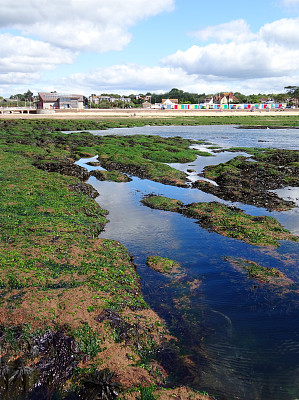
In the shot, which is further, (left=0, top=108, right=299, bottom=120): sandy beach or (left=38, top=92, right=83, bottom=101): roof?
(left=38, top=92, right=83, bottom=101): roof

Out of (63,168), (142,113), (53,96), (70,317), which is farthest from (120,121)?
(70,317)

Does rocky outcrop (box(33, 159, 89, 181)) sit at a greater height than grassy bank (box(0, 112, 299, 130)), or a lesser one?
lesser

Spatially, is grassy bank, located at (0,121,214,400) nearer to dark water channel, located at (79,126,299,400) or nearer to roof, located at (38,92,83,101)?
dark water channel, located at (79,126,299,400)

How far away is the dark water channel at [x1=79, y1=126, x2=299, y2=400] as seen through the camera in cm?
810

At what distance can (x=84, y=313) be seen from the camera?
933cm

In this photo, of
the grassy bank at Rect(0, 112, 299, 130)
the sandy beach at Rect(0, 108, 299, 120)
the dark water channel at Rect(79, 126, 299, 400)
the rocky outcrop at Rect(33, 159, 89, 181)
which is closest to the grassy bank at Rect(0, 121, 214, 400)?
the dark water channel at Rect(79, 126, 299, 400)

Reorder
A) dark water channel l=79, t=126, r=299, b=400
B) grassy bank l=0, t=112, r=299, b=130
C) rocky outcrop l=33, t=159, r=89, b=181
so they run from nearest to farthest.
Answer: dark water channel l=79, t=126, r=299, b=400 < rocky outcrop l=33, t=159, r=89, b=181 < grassy bank l=0, t=112, r=299, b=130

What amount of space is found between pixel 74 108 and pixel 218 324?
13148cm

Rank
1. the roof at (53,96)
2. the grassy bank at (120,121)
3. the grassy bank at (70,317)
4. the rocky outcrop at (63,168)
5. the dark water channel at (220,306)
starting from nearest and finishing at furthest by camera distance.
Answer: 1. the grassy bank at (70,317)
2. the dark water channel at (220,306)
3. the rocky outcrop at (63,168)
4. the grassy bank at (120,121)
5. the roof at (53,96)

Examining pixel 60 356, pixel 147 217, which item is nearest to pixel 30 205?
pixel 147 217

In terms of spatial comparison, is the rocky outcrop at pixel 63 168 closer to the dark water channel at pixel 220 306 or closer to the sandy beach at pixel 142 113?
A: the dark water channel at pixel 220 306

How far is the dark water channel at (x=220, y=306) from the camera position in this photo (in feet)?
26.6

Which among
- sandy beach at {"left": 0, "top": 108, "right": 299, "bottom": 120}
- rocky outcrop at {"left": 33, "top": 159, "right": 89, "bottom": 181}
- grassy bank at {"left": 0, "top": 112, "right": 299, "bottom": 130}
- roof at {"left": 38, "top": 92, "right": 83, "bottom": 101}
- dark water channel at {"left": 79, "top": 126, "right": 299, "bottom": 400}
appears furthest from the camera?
roof at {"left": 38, "top": 92, "right": 83, "bottom": 101}

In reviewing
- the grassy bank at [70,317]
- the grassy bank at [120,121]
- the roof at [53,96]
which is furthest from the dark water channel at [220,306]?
the roof at [53,96]
